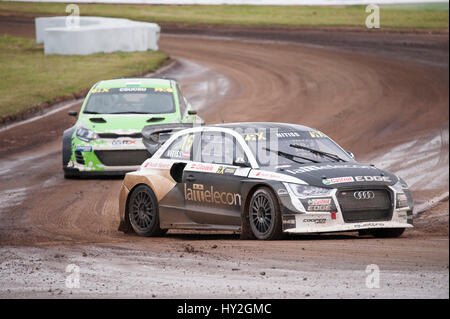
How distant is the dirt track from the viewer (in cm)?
839

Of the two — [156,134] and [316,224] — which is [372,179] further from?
[156,134]

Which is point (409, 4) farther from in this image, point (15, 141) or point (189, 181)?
point (189, 181)

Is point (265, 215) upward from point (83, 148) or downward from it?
upward

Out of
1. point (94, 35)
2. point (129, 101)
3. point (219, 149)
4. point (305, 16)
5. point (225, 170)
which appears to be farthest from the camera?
point (305, 16)

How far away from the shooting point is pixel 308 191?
10.5 meters

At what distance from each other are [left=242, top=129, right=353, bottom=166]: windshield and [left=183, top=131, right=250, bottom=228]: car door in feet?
0.72

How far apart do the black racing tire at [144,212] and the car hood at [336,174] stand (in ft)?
6.41

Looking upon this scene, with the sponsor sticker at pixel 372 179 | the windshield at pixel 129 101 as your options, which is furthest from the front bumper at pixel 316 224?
the windshield at pixel 129 101

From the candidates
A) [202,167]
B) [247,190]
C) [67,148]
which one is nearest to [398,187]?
[247,190]

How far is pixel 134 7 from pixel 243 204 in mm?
25829

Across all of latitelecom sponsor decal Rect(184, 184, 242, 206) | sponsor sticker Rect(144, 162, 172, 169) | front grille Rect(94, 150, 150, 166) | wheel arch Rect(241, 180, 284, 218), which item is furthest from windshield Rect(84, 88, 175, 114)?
wheel arch Rect(241, 180, 284, 218)

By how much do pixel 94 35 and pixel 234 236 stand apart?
18010 millimetres
